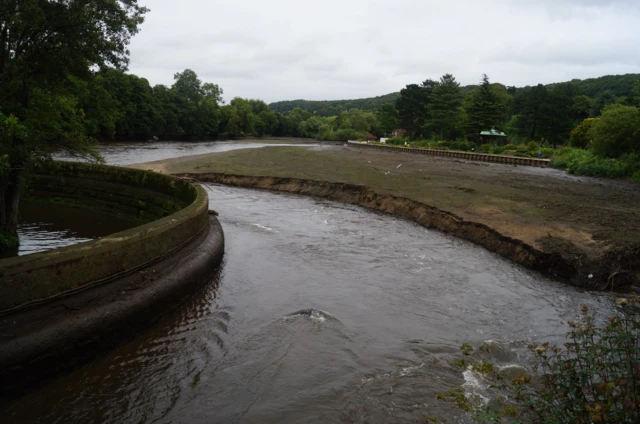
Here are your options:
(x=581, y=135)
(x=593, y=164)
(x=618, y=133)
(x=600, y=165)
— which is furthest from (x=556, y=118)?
(x=600, y=165)

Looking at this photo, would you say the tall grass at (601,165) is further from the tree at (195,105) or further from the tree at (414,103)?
the tree at (195,105)

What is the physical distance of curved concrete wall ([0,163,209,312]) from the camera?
6207 mm

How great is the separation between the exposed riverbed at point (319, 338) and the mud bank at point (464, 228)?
65 centimetres

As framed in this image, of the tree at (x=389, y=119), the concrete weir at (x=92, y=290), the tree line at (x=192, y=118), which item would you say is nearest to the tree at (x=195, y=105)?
the tree line at (x=192, y=118)

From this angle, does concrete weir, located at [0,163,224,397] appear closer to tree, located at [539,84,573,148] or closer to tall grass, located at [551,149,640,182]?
tall grass, located at [551,149,640,182]

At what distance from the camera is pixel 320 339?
8086 mm

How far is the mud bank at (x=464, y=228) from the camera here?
Result: 11398 mm

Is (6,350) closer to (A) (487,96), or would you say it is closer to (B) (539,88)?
(A) (487,96)

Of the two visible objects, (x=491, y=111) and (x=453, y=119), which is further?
(x=453, y=119)

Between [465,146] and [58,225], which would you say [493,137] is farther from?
[58,225]

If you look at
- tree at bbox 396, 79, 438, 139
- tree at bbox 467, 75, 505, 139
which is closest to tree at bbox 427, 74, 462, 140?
tree at bbox 467, 75, 505, 139

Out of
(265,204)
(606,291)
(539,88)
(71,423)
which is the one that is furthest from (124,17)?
(539,88)

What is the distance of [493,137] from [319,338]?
6843 centimetres

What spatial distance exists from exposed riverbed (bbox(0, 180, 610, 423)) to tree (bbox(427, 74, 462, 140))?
63.7 m
